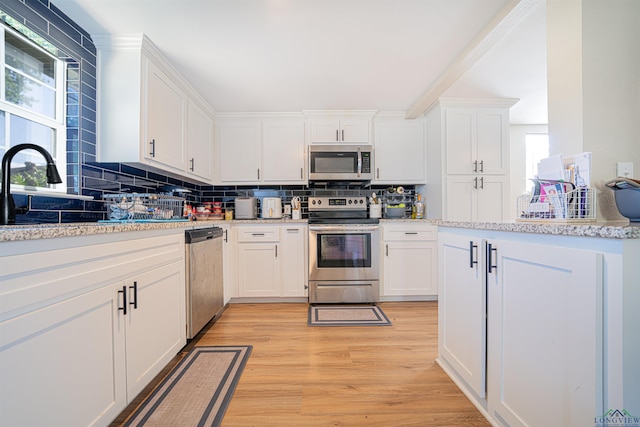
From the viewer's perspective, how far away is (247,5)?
65.8 inches

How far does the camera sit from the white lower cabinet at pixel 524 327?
0.77m

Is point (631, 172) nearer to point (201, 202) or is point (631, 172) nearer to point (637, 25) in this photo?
point (637, 25)

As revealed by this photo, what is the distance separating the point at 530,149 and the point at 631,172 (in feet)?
10.3

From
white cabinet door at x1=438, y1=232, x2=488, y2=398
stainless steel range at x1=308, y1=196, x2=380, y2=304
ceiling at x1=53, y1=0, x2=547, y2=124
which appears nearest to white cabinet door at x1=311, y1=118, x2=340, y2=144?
ceiling at x1=53, y1=0, x2=547, y2=124

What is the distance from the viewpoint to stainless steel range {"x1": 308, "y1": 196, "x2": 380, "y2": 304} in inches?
118

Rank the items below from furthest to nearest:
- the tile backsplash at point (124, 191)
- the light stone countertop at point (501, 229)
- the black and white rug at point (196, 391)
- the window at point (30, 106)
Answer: the tile backsplash at point (124, 191) → the window at point (30, 106) → the black and white rug at point (196, 391) → the light stone countertop at point (501, 229)

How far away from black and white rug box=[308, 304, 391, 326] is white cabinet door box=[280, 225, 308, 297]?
0.26m

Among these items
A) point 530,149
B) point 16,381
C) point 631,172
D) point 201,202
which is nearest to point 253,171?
point 201,202

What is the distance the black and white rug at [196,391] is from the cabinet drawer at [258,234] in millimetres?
1276

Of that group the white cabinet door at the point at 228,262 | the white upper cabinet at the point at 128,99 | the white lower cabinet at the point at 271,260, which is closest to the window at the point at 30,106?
the white upper cabinet at the point at 128,99

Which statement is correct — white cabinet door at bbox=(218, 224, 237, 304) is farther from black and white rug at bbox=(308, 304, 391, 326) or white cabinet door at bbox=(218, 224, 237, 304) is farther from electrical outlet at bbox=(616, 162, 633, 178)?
electrical outlet at bbox=(616, 162, 633, 178)

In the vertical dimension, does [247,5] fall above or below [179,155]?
above

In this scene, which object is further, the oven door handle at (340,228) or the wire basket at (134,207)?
the oven door handle at (340,228)

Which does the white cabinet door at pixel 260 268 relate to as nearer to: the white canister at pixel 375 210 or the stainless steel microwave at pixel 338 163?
the stainless steel microwave at pixel 338 163
